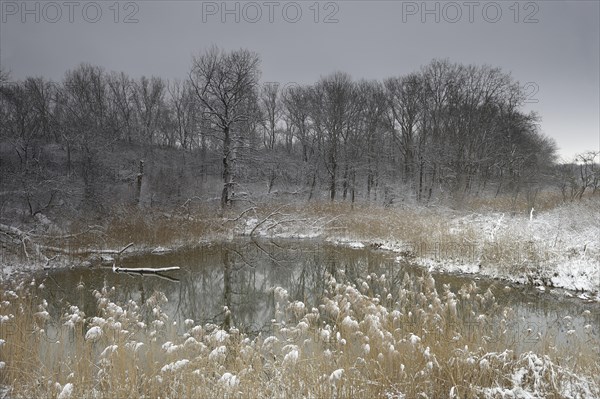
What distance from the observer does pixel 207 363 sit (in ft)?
14.5

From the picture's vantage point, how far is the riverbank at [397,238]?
35.6 feet

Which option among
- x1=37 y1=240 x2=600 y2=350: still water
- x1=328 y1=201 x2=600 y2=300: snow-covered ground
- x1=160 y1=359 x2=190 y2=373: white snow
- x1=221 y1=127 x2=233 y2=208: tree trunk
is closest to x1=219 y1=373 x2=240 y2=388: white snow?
x1=160 y1=359 x2=190 y2=373: white snow

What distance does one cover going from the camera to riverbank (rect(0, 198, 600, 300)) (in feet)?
35.6

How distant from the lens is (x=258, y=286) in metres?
10.9

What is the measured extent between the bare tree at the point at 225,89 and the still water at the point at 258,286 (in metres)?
8.85

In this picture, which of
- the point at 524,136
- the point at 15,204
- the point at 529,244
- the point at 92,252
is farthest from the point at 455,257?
the point at 524,136

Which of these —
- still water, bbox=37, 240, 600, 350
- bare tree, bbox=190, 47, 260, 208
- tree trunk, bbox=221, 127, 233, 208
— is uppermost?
bare tree, bbox=190, 47, 260, 208

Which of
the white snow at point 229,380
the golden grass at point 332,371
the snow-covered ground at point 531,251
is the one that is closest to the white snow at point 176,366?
the golden grass at point 332,371

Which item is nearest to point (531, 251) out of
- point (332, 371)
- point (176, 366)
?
point (332, 371)

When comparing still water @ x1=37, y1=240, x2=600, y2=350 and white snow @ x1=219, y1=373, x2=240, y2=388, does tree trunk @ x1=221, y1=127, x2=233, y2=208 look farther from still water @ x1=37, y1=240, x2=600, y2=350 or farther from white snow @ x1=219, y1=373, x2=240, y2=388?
white snow @ x1=219, y1=373, x2=240, y2=388

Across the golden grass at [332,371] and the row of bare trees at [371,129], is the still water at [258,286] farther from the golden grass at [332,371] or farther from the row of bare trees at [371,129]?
the row of bare trees at [371,129]

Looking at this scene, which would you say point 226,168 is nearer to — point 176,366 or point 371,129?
point 371,129

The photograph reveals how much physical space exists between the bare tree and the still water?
29.0ft

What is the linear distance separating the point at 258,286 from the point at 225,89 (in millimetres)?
16036
